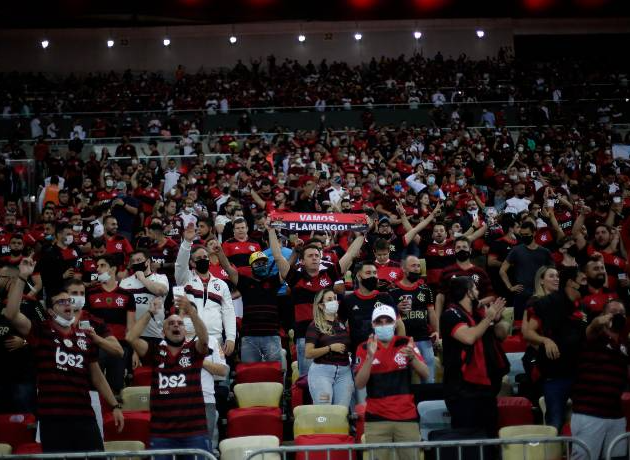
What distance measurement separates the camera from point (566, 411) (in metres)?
8.08

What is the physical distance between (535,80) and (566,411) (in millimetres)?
25107

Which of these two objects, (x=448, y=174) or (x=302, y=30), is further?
(x=302, y=30)

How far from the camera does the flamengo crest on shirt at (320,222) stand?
9625mm

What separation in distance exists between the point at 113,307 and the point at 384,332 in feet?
11.4

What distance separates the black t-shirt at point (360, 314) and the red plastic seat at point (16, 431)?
9.81 ft

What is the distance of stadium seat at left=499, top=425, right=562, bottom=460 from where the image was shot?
22.9ft

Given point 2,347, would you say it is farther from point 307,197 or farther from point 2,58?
point 2,58

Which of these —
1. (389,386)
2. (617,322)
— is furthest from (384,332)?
(617,322)

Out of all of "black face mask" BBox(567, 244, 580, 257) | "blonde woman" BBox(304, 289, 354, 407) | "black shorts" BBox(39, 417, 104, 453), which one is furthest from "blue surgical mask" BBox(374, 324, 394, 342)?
"black face mask" BBox(567, 244, 580, 257)

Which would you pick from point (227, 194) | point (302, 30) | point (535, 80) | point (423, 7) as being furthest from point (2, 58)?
point (227, 194)

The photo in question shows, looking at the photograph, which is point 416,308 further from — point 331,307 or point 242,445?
point 242,445

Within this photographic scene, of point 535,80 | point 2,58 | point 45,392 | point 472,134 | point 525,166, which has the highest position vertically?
point 2,58

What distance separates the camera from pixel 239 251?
1106cm

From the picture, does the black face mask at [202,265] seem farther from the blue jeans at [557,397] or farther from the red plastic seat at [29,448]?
the blue jeans at [557,397]
